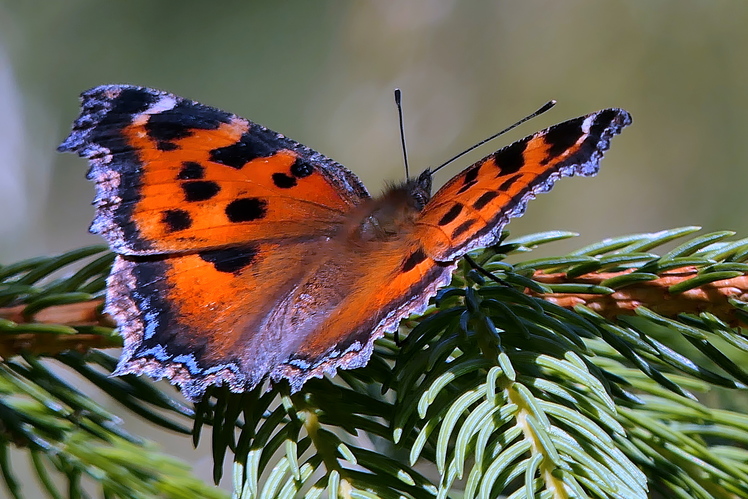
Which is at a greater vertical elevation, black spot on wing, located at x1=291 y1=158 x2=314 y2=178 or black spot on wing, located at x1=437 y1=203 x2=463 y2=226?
black spot on wing, located at x1=291 y1=158 x2=314 y2=178

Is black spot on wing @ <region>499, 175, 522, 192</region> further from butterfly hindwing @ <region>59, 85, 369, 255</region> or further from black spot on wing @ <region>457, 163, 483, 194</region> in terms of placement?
butterfly hindwing @ <region>59, 85, 369, 255</region>

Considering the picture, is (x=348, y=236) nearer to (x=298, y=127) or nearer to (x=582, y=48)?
(x=582, y=48)

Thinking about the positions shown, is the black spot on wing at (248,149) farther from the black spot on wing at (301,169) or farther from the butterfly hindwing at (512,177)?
the butterfly hindwing at (512,177)

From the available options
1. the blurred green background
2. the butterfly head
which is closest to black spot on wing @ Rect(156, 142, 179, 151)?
the butterfly head

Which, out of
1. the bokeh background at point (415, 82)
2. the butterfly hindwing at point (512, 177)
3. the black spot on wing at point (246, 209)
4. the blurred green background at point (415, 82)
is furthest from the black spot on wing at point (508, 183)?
the bokeh background at point (415, 82)

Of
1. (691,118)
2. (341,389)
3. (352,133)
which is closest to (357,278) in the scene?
(341,389)

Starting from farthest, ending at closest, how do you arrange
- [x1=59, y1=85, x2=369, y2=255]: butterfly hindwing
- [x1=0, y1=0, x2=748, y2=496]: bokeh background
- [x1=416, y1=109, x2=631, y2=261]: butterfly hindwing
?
[x1=0, y1=0, x2=748, y2=496]: bokeh background → [x1=59, y1=85, x2=369, y2=255]: butterfly hindwing → [x1=416, y1=109, x2=631, y2=261]: butterfly hindwing

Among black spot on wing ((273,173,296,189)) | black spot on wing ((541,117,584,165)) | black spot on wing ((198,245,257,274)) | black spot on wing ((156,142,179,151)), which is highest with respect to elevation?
black spot on wing ((541,117,584,165))
